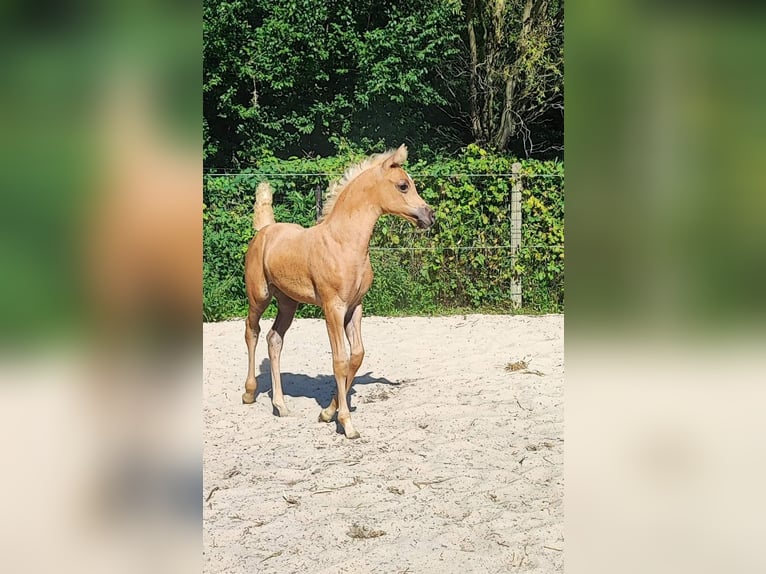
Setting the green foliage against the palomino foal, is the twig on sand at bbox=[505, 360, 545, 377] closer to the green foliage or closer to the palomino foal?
the palomino foal

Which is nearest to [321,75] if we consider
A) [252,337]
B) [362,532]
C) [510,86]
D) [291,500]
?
[510,86]

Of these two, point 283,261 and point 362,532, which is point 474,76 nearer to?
point 283,261

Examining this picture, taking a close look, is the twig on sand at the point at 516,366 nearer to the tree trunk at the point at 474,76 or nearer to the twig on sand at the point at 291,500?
the twig on sand at the point at 291,500

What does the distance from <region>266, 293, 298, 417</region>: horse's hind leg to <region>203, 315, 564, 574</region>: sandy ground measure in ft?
0.44

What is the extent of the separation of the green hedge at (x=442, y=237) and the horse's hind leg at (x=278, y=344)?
14.1 ft

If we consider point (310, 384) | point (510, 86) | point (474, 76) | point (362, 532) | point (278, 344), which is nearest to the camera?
point (362, 532)

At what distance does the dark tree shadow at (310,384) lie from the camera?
6522mm

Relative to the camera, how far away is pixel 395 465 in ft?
15.5

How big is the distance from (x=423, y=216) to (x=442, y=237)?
5362 millimetres

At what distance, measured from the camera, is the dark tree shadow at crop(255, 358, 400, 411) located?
652cm

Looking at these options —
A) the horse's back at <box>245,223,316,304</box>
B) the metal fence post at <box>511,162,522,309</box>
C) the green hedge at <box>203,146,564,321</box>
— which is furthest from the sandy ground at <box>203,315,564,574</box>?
the metal fence post at <box>511,162,522,309</box>

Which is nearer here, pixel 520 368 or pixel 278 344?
pixel 278 344

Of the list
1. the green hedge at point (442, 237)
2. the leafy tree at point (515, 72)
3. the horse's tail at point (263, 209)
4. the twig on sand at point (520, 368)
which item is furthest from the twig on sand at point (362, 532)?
the leafy tree at point (515, 72)
